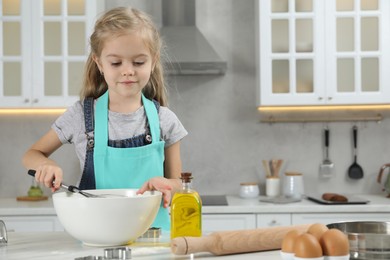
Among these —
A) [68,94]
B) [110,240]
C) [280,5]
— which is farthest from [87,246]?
[280,5]

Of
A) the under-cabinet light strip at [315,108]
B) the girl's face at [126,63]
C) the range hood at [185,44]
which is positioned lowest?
the under-cabinet light strip at [315,108]

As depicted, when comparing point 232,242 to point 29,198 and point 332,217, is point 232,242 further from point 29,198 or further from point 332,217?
point 29,198

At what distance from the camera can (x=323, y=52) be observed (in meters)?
3.95

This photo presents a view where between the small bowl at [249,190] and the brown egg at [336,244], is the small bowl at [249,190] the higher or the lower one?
the lower one

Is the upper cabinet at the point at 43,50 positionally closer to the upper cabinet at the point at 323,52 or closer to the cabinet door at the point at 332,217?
the upper cabinet at the point at 323,52

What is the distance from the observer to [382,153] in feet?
14.1

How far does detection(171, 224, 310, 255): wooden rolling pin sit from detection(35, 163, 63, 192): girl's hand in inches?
15.9

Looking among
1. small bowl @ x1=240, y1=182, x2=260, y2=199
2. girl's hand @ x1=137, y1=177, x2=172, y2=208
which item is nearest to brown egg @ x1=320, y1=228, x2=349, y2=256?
girl's hand @ x1=137, y1=177, x2=172, y2=208

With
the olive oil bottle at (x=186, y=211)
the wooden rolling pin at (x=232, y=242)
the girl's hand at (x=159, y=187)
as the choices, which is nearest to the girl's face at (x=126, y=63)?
the girl's hand at (x=159, y=187)

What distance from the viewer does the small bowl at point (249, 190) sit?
160 inches

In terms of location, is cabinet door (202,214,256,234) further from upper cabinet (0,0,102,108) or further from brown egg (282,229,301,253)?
brown egg (282,229,301,253)

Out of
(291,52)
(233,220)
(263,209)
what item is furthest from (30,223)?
(291,52)

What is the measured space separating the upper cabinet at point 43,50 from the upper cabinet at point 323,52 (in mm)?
1097

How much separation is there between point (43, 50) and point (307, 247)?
2912mm
